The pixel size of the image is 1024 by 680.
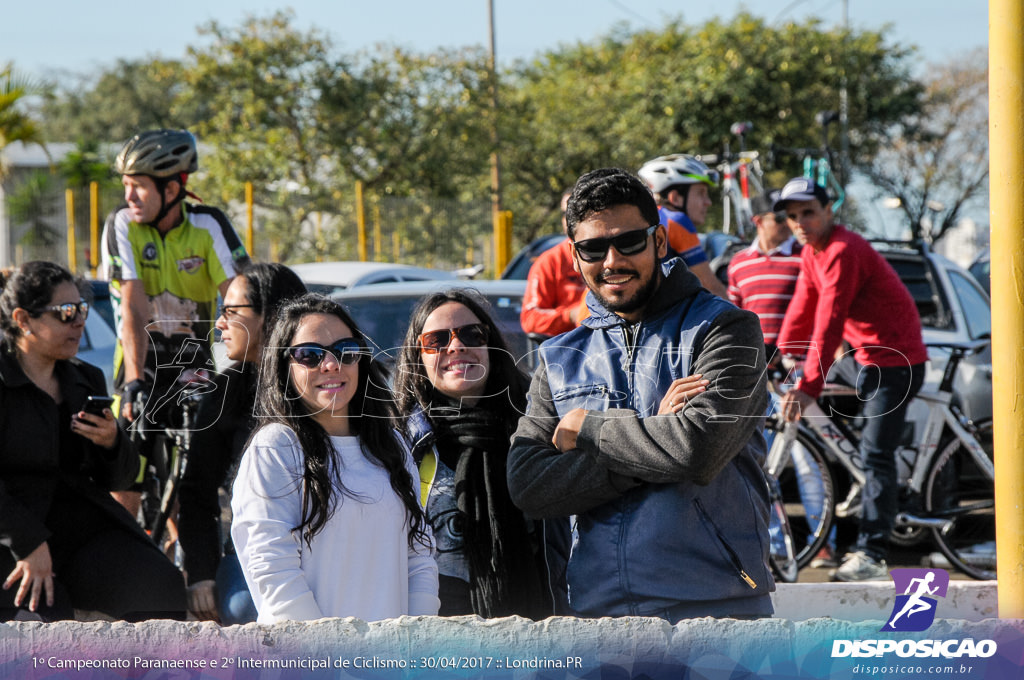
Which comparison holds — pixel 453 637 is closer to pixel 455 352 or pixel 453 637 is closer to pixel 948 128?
pixel 455 352

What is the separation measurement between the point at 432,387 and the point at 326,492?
0.70m

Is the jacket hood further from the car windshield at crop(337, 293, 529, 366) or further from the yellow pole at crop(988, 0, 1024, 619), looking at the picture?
the car windshield at crop(337, 293, 529, 366)

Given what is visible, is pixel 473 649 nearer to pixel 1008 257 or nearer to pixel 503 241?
pixel 1008 257

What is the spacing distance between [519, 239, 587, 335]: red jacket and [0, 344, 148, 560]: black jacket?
2.23 meters

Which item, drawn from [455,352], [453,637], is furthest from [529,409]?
[453,637]

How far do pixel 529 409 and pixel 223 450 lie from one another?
4.35 feet

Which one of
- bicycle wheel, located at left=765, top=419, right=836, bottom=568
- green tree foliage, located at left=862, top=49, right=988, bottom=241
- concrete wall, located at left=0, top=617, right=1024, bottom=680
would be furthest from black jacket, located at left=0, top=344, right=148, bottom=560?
green tree foliage, located at left=862, top=49, right=988, bottom=241

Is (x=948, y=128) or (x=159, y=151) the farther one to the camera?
(x=948, y=128)

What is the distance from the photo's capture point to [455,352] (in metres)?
3.27

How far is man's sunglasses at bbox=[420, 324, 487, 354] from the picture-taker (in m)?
3.27

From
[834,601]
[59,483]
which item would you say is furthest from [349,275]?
[834,601]

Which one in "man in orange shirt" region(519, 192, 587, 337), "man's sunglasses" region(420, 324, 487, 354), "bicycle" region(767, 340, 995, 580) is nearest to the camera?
"man's sunglasses" region(420, 324, 487, 354)

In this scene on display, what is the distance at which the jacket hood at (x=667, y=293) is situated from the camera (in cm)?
276

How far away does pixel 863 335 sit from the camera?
5.38 metres
